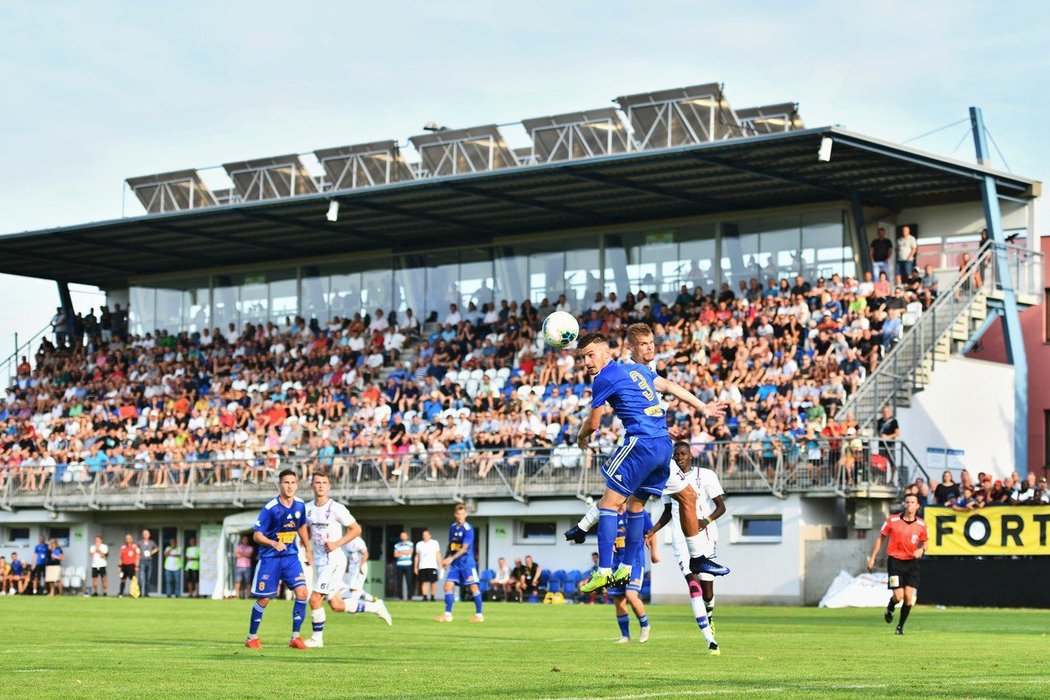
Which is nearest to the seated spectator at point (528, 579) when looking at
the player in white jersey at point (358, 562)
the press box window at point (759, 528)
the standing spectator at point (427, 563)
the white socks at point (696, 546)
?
the standing spectator at point (427, 563)

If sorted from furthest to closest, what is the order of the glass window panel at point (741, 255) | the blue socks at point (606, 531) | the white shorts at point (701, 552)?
the glass window panel at point (741, 255) → the white shorts at point (701, 552) → the blue socks at point (606, 531)

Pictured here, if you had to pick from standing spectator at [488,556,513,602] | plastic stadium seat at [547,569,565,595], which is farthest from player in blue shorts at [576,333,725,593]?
standing spectator at [488,556,513,602]

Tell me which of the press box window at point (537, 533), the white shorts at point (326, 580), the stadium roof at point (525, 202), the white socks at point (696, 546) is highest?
the stadium roof at point (525, 202)

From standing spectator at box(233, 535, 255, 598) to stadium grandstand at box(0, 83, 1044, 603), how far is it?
1.08ft

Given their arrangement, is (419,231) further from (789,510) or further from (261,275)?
(789,510)

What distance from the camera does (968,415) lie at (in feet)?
133

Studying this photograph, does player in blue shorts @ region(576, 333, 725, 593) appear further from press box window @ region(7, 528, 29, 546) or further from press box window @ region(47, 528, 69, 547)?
press box window @ region(7, 528, 29, 546)

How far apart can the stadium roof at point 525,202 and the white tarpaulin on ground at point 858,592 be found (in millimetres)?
9670

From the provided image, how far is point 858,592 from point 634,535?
2047 centimetres

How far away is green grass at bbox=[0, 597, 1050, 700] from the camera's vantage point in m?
11.6

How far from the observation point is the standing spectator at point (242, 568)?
4391 centimetres

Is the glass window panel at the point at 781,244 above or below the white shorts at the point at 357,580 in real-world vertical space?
above

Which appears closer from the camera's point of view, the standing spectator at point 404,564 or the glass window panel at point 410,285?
the standing spectator at point 404,564

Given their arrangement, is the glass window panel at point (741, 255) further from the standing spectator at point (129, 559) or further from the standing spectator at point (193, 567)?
the standing spectator at point (129, 559)
